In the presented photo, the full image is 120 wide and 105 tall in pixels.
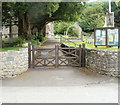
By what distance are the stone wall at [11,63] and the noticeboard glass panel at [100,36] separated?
484 cm

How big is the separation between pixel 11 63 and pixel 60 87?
3412 mm

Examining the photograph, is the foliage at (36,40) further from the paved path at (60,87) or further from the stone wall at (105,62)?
the stone wall at (105,62)

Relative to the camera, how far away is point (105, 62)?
932 cm

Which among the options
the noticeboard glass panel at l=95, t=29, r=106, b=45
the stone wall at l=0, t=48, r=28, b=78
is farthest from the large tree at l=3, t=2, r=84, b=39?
the stone wall at l=0, t=48, r=28, b=78

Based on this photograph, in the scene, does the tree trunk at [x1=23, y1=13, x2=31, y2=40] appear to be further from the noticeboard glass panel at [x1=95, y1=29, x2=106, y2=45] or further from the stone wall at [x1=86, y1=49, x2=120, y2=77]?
the stone wall at [x1=86, y1=49, x2=120, y2=77]

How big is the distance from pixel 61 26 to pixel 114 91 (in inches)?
1705

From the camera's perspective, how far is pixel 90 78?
889cm

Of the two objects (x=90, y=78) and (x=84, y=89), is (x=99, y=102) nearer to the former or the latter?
(x=84, y=89)

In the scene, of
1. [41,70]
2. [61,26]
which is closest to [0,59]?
[41,70]

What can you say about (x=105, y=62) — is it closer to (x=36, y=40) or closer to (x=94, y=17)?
(x=36, y=40)

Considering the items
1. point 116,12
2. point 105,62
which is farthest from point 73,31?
point 105,62

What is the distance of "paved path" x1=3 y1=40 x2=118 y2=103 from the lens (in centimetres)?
592

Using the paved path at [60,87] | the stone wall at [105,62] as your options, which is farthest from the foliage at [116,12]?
the paved path at [60,87]

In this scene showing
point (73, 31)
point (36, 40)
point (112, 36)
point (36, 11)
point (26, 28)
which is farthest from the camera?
point (73, 31)
